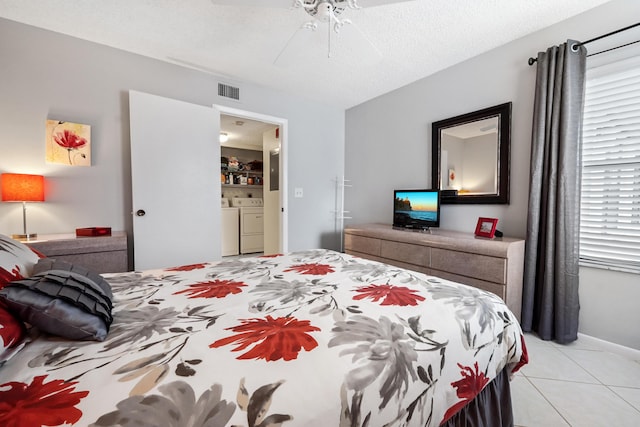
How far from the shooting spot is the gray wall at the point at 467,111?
193 centimetres

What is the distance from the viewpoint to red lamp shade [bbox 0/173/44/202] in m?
2.00

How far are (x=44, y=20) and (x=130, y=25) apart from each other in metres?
0.68

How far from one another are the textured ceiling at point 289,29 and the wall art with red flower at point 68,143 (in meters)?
0.83

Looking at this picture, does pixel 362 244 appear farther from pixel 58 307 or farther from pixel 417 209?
pixel 58 307

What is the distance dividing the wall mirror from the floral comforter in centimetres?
177

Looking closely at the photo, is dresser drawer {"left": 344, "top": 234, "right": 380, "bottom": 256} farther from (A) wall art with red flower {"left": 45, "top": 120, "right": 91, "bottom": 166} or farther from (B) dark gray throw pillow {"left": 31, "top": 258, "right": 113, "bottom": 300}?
(A) wall art with red flower {"left": 45, "top": 120, "right": 91, "bottom": 166}

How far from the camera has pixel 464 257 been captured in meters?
2.27

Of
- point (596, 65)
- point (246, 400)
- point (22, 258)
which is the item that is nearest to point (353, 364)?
point (246, 400)

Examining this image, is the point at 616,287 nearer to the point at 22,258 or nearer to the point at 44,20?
the point at 22,258

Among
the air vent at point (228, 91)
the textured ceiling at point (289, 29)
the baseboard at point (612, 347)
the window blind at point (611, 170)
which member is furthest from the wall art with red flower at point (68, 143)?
the baseboard at point (612, 347)

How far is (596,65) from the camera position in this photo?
1.99m

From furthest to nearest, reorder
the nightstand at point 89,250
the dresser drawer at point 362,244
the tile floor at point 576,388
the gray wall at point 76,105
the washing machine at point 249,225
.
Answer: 1. the washing machine at point 249,225
2. the dresser drawer at point 362,244
3. the gray wall at point 76,105
4. the nightstand at point 89,250
5. the tile floor at point 576,388

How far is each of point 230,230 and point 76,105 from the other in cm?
298

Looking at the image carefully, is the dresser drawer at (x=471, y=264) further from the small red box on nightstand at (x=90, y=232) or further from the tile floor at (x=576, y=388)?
the small red box on nightstand at (x=90, y=232)
